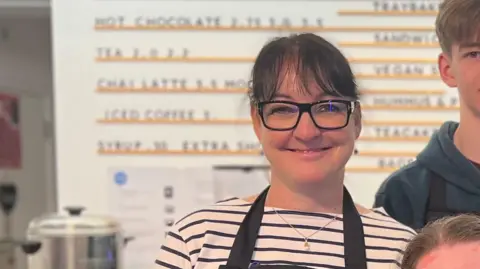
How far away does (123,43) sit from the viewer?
1820 millimetres

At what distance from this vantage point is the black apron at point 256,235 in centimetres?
85

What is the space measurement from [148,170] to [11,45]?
3.71 ft

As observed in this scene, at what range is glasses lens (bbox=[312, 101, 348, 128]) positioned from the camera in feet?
2.78

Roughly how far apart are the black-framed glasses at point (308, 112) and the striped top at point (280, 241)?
143mm

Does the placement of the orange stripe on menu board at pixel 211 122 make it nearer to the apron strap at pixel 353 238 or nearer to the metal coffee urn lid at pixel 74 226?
the metal coffee urn lid at pixel 74 226

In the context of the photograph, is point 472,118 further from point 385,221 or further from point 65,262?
point 65,262

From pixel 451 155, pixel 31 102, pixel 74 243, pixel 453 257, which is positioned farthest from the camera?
pixel 31 102

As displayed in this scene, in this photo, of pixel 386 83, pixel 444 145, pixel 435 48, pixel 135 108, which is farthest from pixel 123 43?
pixel 444 145

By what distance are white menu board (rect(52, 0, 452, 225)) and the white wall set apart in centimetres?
77

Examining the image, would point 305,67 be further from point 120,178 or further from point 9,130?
point 9,130

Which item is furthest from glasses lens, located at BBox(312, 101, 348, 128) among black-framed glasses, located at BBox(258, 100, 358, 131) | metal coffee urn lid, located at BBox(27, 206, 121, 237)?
metal coffee urn lid, located at BBox(27, 206, 121, 237)

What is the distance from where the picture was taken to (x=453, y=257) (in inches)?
27.3

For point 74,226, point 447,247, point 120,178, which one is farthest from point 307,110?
point 120,178

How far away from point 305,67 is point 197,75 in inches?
39.4
